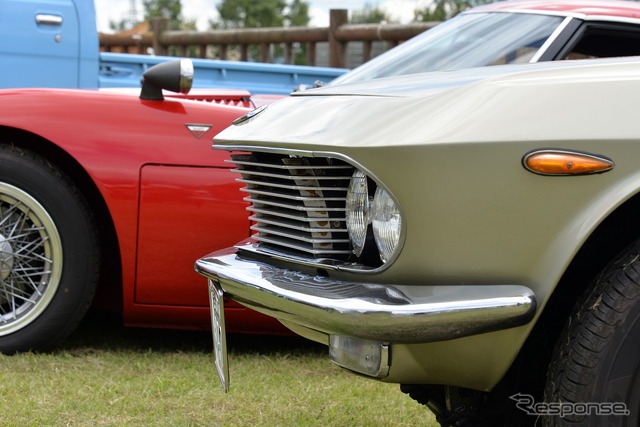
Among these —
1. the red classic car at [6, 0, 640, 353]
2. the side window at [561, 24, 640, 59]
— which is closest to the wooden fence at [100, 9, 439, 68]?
the side window at [561, 24, 640, 59]

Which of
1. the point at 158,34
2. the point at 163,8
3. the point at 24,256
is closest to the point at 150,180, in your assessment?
the point at 24,256

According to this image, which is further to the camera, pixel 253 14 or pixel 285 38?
pixel 253 14

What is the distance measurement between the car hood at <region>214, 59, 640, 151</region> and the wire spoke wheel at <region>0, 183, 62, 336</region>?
1543 mm

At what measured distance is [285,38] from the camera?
392 inches

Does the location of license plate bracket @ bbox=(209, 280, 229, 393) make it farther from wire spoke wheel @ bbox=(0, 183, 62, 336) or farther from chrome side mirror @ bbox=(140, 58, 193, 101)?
chrome side mirror @ bbox=(140, 58, 193, 101)

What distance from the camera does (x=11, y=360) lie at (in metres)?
3.80

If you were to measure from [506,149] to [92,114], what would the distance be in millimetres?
2149

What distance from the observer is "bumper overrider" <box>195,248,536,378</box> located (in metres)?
2.12

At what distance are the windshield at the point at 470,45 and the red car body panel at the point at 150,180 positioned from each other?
673 mm

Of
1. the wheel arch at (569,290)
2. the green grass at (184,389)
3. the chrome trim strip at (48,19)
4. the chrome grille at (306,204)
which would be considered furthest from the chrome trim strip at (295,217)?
the chrome trim strip at (48,19)

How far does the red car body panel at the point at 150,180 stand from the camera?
3.80 metres

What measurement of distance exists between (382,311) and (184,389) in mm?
1623

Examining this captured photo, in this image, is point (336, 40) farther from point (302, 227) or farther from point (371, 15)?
point (371, 15)

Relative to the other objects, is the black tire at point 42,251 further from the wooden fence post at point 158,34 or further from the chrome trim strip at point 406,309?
the wooden fence post at point 158,34
